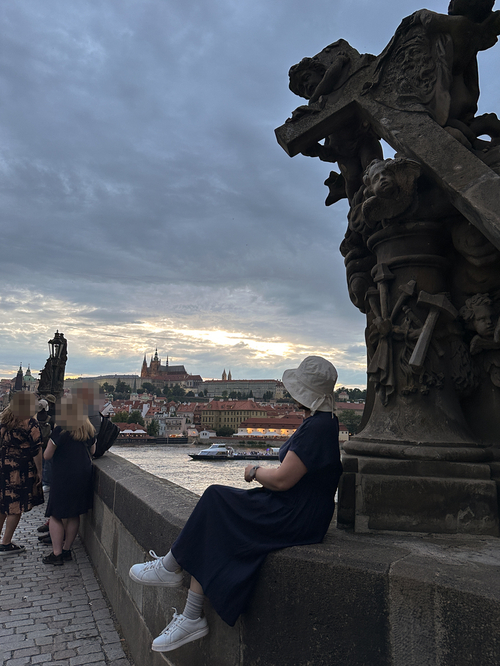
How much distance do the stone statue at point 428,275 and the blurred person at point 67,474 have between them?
259cm

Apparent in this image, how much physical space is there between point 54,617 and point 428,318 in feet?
8.96

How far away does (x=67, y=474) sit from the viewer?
420 cm

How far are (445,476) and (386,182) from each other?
1276 millimetres

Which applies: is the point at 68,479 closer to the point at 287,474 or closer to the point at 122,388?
the point at 287,474

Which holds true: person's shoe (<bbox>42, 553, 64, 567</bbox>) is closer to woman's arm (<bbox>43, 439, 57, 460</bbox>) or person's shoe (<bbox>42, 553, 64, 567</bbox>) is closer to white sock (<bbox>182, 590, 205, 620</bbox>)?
woman's arm (<bbox>43, 439, 57, 460</bbox>)

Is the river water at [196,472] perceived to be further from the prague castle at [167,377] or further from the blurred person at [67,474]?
the prague castle at [167,377]

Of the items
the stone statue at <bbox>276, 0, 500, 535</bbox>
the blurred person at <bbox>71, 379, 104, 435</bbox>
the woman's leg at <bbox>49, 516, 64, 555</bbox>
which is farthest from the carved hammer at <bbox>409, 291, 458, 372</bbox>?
the woman's leg at <bbox>49, 516, 64, 555</bbox>

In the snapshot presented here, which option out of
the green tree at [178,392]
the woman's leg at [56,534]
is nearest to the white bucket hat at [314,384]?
the woman's leg at [56,534]

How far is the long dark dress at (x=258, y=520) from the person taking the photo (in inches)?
64.9

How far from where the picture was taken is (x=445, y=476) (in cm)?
201

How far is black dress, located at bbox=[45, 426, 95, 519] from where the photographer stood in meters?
4.13

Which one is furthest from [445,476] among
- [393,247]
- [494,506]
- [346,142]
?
[346,142]

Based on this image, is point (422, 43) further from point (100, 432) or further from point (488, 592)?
point (100, 432)

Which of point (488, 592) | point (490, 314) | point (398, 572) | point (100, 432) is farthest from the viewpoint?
point (100, 432)
